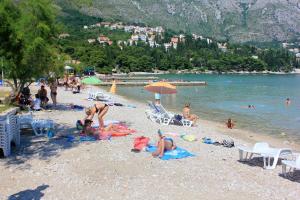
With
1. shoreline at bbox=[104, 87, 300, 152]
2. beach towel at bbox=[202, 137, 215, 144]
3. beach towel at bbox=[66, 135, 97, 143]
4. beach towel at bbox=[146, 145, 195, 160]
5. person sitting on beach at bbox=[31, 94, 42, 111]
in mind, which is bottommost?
shoreline at bbox=[104, 87, 300, 152]

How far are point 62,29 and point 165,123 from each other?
6.68 m

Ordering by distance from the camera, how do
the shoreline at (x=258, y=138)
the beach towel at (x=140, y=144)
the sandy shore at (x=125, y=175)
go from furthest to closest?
the shoreline at (x=258, y=138), the beach towel at (x=140, y=144), the sandy shore at (x=125, y=175)

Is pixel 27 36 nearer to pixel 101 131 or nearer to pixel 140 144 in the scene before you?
A: pixel 101 131

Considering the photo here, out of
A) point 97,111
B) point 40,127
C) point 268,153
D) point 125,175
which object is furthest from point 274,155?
point 40,127

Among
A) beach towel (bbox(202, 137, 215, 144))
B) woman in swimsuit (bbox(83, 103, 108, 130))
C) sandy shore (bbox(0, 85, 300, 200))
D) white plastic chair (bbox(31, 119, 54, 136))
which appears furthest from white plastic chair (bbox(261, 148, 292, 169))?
white plastic chair (bbox(31, 119, 54, 136))

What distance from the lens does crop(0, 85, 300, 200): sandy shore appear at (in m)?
8.64

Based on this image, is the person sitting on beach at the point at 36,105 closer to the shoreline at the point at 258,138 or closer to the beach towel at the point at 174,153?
the shoreline at the point at 258,138

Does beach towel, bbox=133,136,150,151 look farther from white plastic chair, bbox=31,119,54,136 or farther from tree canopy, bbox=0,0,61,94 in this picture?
tree canopy, bbox=0,0,61,94

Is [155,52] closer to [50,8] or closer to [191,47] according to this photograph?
[191,47]

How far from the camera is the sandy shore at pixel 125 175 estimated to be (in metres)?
8.64

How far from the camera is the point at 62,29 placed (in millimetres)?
19797

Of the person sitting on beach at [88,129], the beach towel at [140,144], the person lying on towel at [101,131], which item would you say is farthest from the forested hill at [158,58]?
the beach towel at [140,144]

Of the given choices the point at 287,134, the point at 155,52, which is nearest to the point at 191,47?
the point at 155,52

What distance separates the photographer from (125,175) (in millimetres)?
9766
